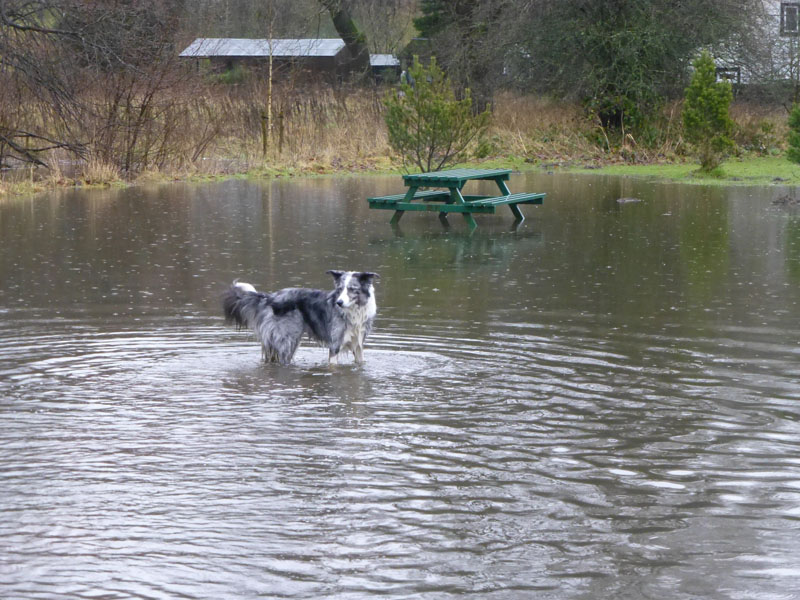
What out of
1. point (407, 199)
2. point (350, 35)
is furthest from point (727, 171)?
point (350, 35)

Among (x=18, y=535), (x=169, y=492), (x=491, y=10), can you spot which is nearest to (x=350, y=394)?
(x=169, y=492)

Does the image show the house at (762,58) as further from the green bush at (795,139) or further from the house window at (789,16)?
the green bush at (795,139)

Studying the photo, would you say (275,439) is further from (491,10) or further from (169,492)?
(491,10)

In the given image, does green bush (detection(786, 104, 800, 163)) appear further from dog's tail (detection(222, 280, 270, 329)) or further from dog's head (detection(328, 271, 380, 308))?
dog's tail (detection(222, 280, 270, 329))

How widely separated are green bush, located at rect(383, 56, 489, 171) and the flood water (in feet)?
32.1

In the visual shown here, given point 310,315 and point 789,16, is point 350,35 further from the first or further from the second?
point 310,315

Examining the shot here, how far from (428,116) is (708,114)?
7495mm

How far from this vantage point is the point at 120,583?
15.6 feet

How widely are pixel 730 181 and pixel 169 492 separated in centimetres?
2258

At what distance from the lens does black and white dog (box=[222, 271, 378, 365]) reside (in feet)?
29.1

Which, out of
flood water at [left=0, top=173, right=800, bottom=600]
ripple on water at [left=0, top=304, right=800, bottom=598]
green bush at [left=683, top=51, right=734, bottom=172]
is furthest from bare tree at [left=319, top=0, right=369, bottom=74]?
ripple on water at [left=0, top=304, right=800, bottom=598]

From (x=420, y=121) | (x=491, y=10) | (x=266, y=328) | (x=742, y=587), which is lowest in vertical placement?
(x=742, y=587)

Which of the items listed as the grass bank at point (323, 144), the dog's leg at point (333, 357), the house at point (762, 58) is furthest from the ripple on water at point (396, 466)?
the house at point (762, 58)

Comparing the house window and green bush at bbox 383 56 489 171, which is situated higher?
the house window
